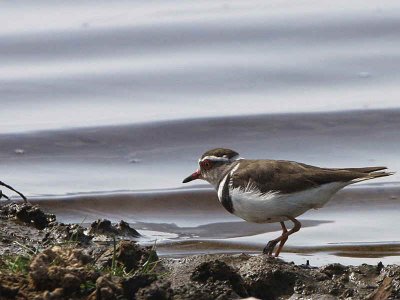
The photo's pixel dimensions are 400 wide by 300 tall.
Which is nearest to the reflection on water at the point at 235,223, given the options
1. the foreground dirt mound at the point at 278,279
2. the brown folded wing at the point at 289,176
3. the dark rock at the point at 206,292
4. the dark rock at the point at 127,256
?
the brown folded wing at the point at 289,176

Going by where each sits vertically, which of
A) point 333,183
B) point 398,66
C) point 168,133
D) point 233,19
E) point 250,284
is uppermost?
point 233,19

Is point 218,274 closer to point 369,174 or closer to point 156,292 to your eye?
point 156,292

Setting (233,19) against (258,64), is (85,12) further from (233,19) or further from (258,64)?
(258,64)

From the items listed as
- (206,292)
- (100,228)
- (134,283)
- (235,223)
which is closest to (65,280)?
(134,283)

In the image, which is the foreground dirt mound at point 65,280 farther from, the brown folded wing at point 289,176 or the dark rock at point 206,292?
the brown folded wing at point 289,176

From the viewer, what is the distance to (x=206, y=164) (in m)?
7.75

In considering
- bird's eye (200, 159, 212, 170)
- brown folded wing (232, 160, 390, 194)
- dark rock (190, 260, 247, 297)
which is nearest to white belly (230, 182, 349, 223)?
brown folded wing (232, 160, 390, 194)

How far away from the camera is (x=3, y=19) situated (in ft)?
44.9

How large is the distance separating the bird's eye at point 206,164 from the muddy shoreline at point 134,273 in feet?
3.30

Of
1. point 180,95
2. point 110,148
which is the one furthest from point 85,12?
point 110,148

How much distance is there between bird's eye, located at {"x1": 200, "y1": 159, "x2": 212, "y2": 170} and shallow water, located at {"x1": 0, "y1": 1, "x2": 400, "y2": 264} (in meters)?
0.61

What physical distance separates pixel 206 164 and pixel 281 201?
109 centimetres

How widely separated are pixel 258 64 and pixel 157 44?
1.43m

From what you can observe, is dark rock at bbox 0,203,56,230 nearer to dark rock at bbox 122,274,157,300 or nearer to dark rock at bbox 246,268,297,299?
dark rock at bbox 246,268,297,299
